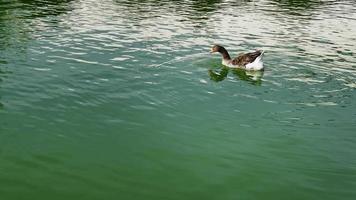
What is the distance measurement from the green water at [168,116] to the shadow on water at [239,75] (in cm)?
11

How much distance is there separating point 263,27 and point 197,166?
93.3ft

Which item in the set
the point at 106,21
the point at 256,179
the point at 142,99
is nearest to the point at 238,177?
the point at 256,179

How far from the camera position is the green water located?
1358 centimetres

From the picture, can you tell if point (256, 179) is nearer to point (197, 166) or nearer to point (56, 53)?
point (197, 166)

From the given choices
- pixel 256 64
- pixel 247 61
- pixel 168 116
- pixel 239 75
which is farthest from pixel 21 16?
pixel 168 116

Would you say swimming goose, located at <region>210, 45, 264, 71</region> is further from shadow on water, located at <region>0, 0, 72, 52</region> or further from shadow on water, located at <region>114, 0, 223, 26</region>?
shadow on water, located at <region>114, 0, 223, 26</region>

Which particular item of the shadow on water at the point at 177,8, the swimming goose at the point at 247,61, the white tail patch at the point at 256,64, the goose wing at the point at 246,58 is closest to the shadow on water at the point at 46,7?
the shadow on water at the point at 177,8

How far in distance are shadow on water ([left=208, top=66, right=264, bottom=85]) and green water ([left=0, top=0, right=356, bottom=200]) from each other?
4.2 inches

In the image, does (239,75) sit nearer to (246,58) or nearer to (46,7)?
(246,58)

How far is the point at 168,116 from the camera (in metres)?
18.5

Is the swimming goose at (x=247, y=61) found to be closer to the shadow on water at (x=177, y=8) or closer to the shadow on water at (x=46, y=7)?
the shadow on water at (x=177, y=8)

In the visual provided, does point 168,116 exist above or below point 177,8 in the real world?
above

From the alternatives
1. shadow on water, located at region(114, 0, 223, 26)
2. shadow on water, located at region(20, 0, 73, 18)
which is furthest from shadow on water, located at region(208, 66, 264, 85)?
shadow on water, located at region(20, 0, 73, 18)

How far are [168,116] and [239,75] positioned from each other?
28.4 feet
